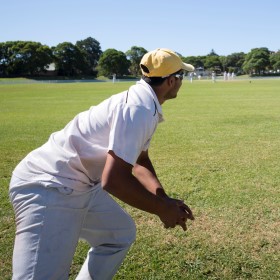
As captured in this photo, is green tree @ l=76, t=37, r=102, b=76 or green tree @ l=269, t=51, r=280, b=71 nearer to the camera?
green tree @ l=269, t=51, r=280, b=71

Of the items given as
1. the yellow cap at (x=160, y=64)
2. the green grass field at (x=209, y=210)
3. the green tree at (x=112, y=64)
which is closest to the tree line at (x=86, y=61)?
the green tree at (x=112, y=64)

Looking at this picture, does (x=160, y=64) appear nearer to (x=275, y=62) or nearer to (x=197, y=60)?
(x=275, y=62)

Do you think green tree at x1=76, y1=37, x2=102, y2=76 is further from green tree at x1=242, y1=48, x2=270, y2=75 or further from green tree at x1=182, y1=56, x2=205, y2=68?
green tree at x1=242, y1=48, x2=270, y2=75

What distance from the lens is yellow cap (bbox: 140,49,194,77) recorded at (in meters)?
2.27

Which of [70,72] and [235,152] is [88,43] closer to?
[70,72]

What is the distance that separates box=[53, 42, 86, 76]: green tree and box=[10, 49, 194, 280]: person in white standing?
3837 inches

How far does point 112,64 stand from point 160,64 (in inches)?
4059

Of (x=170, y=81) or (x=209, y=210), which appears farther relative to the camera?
(x=209, y=210)

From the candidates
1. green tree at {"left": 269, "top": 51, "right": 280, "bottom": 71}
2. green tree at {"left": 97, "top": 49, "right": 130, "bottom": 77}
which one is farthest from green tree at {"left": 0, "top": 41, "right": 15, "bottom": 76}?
green tree at {"left": 269, "top": 51, "right": 280, "bottom": 71}

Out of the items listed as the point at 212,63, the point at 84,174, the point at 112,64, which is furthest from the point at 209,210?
the point at 212,63

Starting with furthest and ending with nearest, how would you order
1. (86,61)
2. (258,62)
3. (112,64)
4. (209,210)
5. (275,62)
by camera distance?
(275,62), (258,62), (86,61), (112,64), (209,210)

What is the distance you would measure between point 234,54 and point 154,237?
→ 14451 centimetres

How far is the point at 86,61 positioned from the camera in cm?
10631

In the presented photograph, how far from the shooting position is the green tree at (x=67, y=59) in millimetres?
96500
